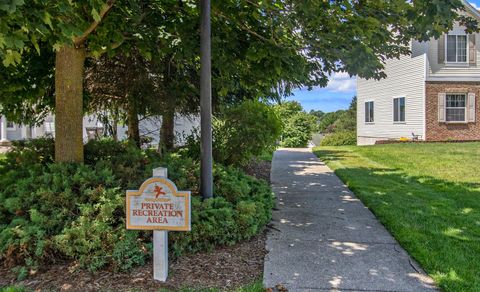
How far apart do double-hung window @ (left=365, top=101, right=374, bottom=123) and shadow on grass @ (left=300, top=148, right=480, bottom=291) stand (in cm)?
1340

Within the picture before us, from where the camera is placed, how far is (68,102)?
5.35m

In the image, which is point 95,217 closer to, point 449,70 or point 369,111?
point 449,70

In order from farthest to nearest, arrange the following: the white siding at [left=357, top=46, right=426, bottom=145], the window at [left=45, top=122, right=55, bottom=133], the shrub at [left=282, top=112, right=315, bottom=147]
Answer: the shrub at [left=282, top=112, right=315, bottom=147] → the window at [left=45, top=122, right=55, bottom=133] → the white siding at [left=357, top=46, right=426, bottom=145]

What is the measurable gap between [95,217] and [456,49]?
18.7 metres

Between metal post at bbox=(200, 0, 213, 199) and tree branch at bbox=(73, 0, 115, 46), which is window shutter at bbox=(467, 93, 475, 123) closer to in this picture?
metal post at bbox=(200, 0, 213, 199)

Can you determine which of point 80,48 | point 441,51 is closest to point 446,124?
point 441,51

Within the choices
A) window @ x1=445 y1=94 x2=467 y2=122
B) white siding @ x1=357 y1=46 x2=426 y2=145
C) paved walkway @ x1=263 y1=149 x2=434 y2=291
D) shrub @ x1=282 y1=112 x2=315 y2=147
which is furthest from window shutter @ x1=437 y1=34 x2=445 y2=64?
paved walkway @ x1=263 y1=149 x2=434 y2=291

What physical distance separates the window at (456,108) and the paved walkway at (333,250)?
13.6 m

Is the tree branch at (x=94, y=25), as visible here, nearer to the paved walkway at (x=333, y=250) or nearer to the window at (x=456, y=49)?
the paved walkway at (x=333, y=250)

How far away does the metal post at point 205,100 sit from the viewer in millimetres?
4598

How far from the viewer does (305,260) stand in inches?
152

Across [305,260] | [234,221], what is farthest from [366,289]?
[234,221]

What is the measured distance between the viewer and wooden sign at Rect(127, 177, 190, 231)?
134 inches

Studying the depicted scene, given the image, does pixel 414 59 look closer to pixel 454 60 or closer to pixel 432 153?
pixel 454 60
